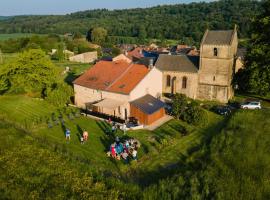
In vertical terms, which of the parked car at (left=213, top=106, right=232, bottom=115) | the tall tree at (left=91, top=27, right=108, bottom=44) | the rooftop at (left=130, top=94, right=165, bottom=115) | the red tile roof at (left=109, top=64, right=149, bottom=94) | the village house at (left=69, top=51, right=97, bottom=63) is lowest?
the parked car at (left=213, top=106, right=232, bottom=115)

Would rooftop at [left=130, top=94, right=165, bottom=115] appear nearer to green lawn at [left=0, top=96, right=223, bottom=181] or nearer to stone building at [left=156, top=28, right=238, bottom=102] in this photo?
green lawn at [left=0, top=96, right=223, bottom=181]

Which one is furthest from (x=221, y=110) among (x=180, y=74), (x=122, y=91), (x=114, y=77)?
(x=114, y=77)

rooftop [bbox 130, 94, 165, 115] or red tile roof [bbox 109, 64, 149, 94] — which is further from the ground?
red tile roof [bbox 109, 64, 149, 94]

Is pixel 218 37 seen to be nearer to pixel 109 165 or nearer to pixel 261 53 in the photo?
pixel 261 53

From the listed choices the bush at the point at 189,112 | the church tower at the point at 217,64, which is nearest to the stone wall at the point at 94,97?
the bush at the point at 189,112

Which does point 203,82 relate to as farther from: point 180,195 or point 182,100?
point 180,195

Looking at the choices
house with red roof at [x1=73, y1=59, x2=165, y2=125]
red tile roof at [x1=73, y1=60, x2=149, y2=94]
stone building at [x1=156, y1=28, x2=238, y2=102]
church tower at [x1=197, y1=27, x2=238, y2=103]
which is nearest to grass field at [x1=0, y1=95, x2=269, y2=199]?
house with red roof at [x1=73, y1=59, x2=165, y2=125]

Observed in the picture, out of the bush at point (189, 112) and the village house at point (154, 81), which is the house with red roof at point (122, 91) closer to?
the village house at point (154, 81)

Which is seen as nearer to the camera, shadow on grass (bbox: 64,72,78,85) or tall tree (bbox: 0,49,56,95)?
tall tree (bbox: 0,49,56,95)
